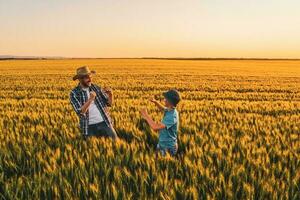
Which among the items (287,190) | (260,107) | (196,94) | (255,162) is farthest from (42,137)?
(196,94)

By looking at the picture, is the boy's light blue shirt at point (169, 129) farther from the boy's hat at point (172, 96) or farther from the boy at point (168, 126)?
the boy's hat at point (172, 96)

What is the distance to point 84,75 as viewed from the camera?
262 inches

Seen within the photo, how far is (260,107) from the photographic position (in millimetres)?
13445

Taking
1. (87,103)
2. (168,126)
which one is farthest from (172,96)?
(87,103)

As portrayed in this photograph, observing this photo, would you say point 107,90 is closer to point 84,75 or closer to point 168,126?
point 84,75

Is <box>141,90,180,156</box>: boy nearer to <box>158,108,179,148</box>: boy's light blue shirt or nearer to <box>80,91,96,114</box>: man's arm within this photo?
<box>158,108,179,148</box>: boy's light blue shirt

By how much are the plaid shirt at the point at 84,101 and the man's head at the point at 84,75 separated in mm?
175

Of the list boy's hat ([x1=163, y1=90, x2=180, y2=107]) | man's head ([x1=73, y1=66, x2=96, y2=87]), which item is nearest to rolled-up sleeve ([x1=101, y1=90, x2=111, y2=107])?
man's head ([x1=73, y1=66, x2=96, y2=87])

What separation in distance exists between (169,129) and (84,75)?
162cm

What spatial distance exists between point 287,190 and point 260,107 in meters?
9.33

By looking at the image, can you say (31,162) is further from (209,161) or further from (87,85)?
(209,161)

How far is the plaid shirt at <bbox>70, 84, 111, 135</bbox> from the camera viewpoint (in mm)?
7012

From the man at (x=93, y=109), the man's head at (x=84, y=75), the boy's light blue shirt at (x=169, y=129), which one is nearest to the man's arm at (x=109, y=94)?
the man at (x=93, y=109)

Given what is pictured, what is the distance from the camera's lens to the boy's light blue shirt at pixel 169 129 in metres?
5.91
